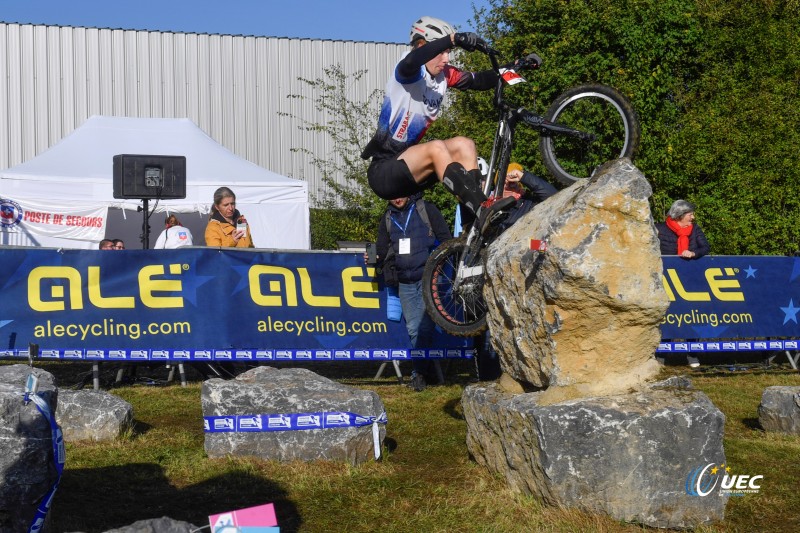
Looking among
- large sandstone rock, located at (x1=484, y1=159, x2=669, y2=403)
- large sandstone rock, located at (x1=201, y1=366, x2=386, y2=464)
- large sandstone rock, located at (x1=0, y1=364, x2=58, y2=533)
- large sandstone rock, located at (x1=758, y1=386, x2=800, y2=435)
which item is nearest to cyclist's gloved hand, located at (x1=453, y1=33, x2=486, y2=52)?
large sandstone rock, located at (x1=484, y1=159, x2=669, y2=403)

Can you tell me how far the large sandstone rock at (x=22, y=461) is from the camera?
3.88 metres

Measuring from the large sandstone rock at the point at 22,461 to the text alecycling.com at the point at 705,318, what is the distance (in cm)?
842

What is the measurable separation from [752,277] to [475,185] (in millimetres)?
5579

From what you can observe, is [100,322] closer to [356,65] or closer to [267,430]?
Answer: [267,430]

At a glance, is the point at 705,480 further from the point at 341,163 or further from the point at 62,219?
the point at 341,163

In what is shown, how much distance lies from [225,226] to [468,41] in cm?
471

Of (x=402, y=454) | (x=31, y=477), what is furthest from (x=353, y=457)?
(x=31, y=477)

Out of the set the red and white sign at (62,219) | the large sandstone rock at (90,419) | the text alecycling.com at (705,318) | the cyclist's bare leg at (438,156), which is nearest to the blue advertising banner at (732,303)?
the text alecycling.com at (705,318)

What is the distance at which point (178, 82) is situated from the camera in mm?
28047

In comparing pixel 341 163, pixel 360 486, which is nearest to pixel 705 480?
pixel 360 486

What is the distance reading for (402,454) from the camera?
671cm

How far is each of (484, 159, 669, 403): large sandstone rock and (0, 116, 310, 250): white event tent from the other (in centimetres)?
1216

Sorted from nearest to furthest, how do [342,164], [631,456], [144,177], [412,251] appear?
[631,456] → [412,251] → [144,177] → [342,164]

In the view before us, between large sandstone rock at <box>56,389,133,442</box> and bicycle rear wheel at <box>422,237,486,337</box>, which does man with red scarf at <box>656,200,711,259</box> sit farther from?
large sandstone rock at <box>56,389,133,442</box>
